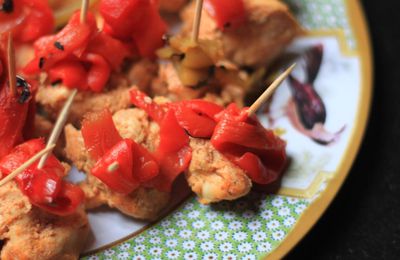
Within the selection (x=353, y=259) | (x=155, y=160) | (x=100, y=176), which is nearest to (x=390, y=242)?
(x=353, y=259)

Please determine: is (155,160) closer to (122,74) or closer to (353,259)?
(122,74)

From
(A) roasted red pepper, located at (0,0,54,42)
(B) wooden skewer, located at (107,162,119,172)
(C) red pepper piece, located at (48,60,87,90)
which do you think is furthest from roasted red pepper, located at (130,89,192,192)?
(A) roasted red pepper, located at (0,0,54,42)

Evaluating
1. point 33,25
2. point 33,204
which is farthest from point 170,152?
point 33,25

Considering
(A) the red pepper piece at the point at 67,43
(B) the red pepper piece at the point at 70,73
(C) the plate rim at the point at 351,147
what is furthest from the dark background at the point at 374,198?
(A) the red pepper piece at the point at 67,43

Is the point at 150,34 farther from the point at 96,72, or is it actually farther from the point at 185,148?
the point at 185,148

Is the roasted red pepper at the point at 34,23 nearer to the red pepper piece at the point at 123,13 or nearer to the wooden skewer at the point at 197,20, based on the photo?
the red pepper piece at the point at 123,13

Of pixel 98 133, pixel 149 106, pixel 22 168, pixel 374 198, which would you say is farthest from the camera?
pixel 374 198
